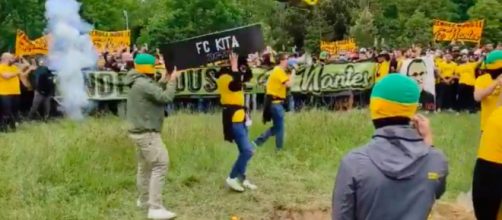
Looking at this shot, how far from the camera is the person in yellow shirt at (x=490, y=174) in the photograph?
4.30 metres

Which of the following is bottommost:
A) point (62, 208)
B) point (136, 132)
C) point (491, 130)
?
point (62, 208)

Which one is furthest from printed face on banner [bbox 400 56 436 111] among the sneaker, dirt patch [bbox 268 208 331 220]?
the sneaker

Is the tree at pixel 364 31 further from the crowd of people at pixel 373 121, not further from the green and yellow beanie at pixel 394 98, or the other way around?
the green and yellow beanie at pixel 394 98

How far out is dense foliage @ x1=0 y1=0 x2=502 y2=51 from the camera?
43.1 metres

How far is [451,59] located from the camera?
22.6 metres

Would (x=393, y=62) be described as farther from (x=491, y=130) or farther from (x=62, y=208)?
(x=491, y=130)

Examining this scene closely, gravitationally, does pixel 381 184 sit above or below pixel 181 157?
above

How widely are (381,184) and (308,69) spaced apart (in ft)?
65.0

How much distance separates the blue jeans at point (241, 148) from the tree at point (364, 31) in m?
38.6

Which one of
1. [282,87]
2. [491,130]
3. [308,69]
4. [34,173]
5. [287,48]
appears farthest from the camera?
[287,48]

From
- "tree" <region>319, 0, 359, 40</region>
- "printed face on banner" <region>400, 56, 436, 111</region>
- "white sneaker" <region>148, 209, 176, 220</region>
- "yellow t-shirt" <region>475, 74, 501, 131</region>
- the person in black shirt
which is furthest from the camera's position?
"tree" <region>319, 0, 359, 40</region>

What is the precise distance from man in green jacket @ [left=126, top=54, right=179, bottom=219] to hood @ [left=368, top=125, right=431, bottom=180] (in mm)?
5195

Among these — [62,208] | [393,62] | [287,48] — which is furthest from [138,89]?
[287,48]

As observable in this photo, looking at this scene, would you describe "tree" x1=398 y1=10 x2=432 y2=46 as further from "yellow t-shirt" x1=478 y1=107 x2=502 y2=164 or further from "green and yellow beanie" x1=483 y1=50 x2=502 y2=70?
"yellow t-shirt" x1=478 y1=107 x2=502 y2=164
